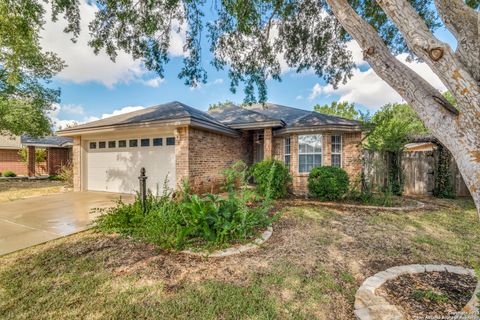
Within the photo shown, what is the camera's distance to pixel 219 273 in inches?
126

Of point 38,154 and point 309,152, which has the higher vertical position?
point 38,154

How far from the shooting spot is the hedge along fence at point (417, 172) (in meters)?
9.45

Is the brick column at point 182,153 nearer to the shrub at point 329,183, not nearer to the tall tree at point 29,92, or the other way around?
the shrub at point 329,183

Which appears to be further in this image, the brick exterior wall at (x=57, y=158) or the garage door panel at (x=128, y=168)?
the brick exterior wall at (x=57, y=158)

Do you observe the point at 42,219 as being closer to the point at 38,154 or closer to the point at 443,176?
the point at 443,176

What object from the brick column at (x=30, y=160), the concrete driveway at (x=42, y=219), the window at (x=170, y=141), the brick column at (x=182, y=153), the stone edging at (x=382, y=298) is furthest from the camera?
the brick column at (x=30, y=160)

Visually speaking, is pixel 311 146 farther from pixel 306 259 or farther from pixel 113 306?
pixel 113 306

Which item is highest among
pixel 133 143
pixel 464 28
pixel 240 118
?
pixel 240 118

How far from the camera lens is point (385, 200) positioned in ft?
24.9

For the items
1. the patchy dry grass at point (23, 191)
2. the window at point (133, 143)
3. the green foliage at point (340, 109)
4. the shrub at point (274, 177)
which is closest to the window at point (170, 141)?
the window at point (133, 143)

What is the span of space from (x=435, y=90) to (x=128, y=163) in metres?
9.82

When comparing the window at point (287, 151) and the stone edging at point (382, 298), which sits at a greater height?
the window at point (287, 151)

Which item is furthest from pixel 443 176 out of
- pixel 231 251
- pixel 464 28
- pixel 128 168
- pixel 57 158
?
pixel 57 158

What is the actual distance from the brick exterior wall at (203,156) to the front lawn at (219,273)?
12.0ft
